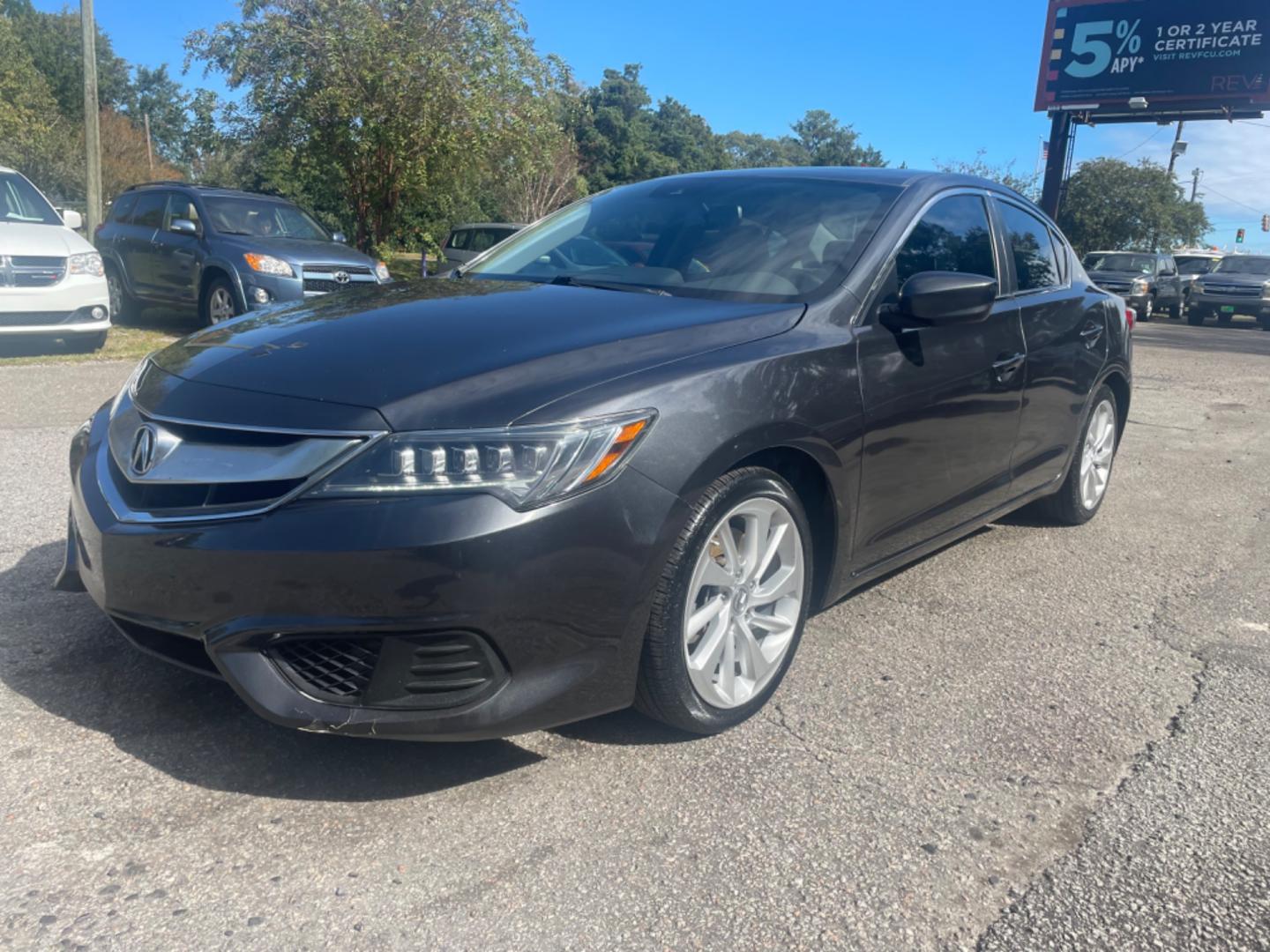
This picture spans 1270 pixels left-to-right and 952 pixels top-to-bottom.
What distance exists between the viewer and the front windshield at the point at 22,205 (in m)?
10.1

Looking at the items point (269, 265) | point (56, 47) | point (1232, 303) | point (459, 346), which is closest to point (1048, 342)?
point (459, 346)

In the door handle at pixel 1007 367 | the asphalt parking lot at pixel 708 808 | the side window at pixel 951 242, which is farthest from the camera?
the door handle at pixel 1007 367

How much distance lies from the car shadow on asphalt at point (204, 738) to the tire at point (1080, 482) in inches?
136

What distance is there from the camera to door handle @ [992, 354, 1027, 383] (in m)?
4.16

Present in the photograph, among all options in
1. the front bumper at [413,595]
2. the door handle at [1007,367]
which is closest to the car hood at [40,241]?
the front bumper at [413,595]

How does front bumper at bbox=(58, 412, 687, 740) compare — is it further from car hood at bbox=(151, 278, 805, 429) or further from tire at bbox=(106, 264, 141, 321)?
tire at bbox=(106, 264, 141, 321)

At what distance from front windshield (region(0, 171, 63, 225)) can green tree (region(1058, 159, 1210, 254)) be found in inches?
1691

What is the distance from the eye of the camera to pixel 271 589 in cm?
245

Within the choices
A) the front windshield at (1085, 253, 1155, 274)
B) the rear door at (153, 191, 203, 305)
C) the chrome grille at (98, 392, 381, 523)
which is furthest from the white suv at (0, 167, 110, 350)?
the front windshield at (1085, 253, 1155, 274)

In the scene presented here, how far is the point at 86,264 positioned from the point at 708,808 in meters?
9.25

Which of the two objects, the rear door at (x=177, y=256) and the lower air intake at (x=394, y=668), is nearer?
the lower air intake at (x=394, y=668)

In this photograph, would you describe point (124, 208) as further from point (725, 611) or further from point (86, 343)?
point (725, 611)

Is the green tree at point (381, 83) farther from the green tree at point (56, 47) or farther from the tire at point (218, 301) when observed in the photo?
the green tree at point (56, 47)

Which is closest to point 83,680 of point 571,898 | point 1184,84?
point 571,898
